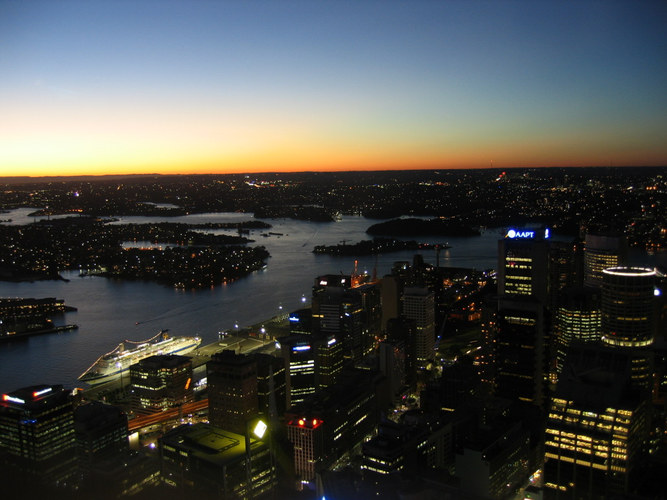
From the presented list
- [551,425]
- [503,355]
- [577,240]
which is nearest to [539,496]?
[551,425]

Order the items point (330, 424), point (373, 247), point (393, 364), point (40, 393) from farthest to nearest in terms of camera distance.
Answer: point (373, 247) → point (393, 364) → point (330, 424) → point (40, 393)

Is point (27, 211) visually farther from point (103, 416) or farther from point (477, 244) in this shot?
point (103, 416)

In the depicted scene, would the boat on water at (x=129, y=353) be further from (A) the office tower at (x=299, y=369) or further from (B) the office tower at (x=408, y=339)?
(B) the office tower at (x=408, y=339)

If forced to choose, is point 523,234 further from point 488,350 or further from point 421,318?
point 421,318

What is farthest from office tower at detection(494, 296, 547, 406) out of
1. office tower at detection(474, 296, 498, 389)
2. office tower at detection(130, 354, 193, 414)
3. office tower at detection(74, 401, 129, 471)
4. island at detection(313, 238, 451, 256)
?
island at detection(313, 238, 451, 256)

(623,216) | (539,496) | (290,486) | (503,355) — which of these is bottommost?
(290,486)

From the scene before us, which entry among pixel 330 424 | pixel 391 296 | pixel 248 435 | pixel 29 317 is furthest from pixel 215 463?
pixel 29 317
